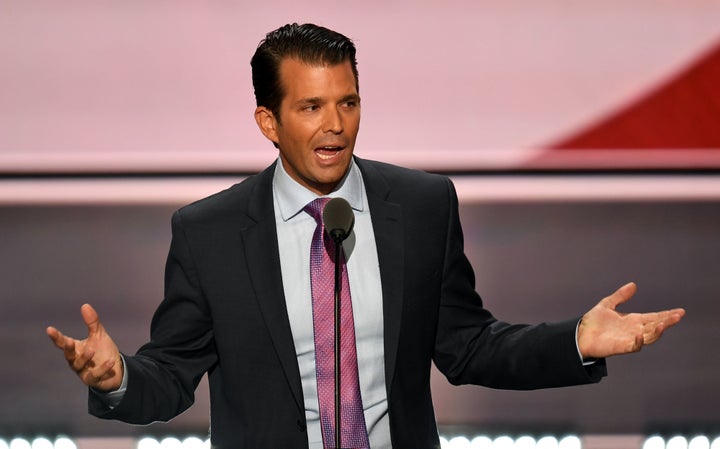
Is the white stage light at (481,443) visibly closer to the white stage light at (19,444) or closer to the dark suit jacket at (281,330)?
the white stage light at (19,444)

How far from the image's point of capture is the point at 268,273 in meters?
1.98

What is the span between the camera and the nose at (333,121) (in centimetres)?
190

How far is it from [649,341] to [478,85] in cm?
189

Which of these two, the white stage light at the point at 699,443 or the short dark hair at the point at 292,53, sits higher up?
the short dark hair at the point at 292,53

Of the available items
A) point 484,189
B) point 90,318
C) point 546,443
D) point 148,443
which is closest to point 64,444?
point 148,443

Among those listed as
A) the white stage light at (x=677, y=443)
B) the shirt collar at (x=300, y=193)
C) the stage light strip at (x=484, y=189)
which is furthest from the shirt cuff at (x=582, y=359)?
the stage light strip at (x=484, y=189)

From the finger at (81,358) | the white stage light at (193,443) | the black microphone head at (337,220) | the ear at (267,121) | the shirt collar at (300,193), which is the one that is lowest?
the white stage light at (193,443)

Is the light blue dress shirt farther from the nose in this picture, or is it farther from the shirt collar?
the nose

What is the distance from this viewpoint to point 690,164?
372cm

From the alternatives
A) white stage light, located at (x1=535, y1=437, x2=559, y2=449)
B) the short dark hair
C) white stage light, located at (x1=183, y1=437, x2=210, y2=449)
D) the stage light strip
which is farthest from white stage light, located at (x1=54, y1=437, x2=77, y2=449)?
the short dark hair

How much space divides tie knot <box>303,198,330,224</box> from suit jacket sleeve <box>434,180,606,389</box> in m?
0.22

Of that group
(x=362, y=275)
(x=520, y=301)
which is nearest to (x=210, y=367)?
(x=362, y=275)

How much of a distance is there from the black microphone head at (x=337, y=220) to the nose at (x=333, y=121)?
8.6 inches

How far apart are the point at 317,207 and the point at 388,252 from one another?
0.14m
